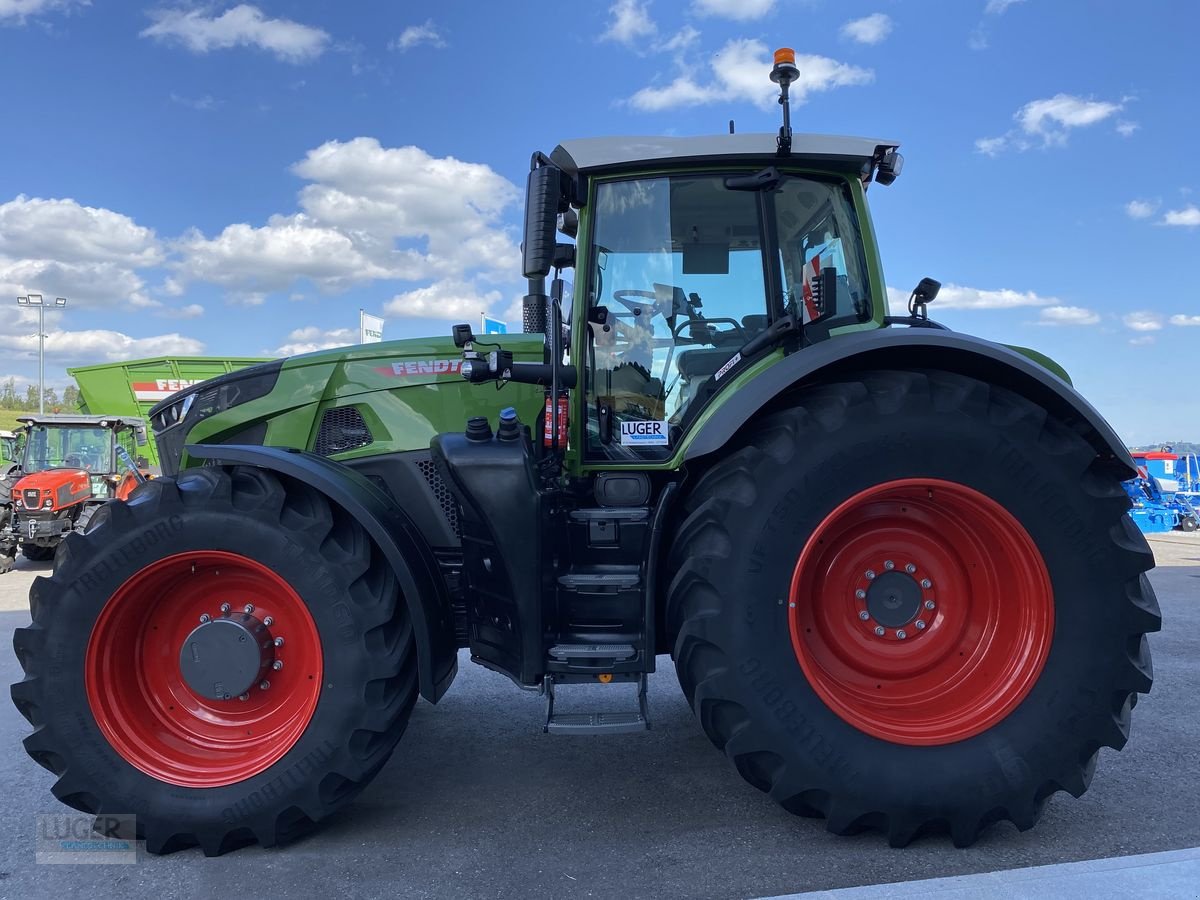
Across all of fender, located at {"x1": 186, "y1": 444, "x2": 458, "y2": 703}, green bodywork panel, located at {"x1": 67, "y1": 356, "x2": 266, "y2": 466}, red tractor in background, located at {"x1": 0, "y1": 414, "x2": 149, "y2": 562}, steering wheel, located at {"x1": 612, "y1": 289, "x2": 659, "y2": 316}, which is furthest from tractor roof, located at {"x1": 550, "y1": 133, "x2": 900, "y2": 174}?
green bodywork panel, located at {"x1": 67, "y1": 356, "x2": 266, "y2": 466}

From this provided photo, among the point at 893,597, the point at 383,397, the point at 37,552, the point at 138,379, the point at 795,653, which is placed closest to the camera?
the point at 795,653

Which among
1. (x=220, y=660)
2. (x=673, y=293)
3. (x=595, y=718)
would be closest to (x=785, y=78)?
(x=673, y=293)

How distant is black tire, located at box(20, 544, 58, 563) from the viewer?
1099 cm

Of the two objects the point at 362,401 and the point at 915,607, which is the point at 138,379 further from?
the point at 915,607

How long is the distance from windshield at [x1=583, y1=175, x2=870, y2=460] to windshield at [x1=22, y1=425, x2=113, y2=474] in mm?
11323

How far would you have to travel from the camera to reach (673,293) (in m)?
3.17

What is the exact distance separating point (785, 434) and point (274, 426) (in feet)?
7.43

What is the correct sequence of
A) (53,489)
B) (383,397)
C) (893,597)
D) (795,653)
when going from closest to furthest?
(795,653) → (893,597) → (383,397) → (53,489)

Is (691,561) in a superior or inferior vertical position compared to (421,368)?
inferior

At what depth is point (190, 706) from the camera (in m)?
3.00

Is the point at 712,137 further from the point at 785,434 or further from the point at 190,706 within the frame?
the point at 190,706

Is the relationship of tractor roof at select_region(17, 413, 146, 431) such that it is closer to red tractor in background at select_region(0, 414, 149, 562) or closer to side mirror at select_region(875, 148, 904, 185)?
red tractor in background at select_region(0, 414, 149, 562)

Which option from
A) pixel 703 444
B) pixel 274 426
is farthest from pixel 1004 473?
pixel 274 426

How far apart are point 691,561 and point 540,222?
4.16ft
